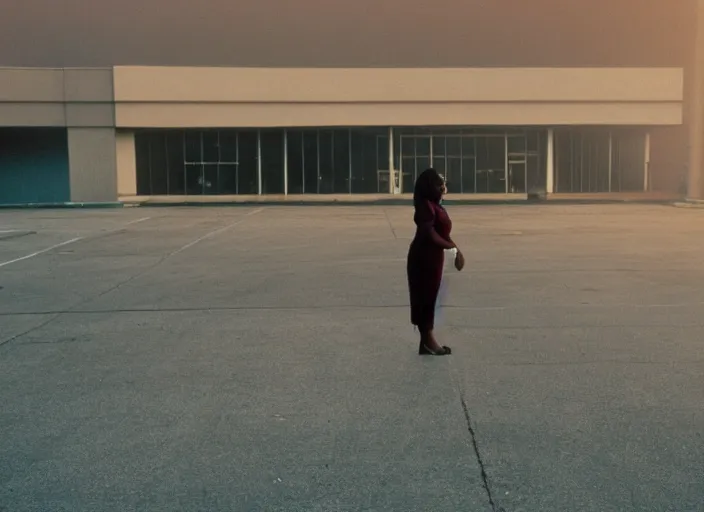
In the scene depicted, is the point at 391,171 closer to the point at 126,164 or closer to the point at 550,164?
the point at 550,164

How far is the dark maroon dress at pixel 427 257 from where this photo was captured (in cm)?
753

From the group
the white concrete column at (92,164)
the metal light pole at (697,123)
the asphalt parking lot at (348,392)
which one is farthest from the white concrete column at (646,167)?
the asphalt parking lot at (348,392)

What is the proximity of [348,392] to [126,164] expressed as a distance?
44.4 m

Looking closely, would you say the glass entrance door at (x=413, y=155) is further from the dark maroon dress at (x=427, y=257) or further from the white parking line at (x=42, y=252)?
the dark maroon dress at (x=427, y=257)

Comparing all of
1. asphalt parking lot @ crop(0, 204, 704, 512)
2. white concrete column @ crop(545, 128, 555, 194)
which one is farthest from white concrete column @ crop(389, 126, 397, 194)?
asphalt parking lot @ crop(0, 204, 704, 512)

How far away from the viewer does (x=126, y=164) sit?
4856 cm

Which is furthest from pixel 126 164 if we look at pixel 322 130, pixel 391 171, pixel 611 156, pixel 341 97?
pixel 611 156

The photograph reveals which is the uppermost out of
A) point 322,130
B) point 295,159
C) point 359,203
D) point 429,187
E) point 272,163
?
point 322,130

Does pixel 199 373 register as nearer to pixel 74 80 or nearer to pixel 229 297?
pixel 229 297

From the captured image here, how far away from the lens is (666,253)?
17.0 m

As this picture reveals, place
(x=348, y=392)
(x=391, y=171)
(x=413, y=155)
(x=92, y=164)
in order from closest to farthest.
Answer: (x=348, y=392) → (x=92, y=164) → (x=391, y=171) → (x=413, y=155)

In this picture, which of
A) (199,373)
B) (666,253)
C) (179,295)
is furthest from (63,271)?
(666,253)

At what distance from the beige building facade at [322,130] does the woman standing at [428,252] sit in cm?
3968

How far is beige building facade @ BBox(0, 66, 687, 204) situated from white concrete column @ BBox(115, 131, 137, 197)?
0.08 metres
